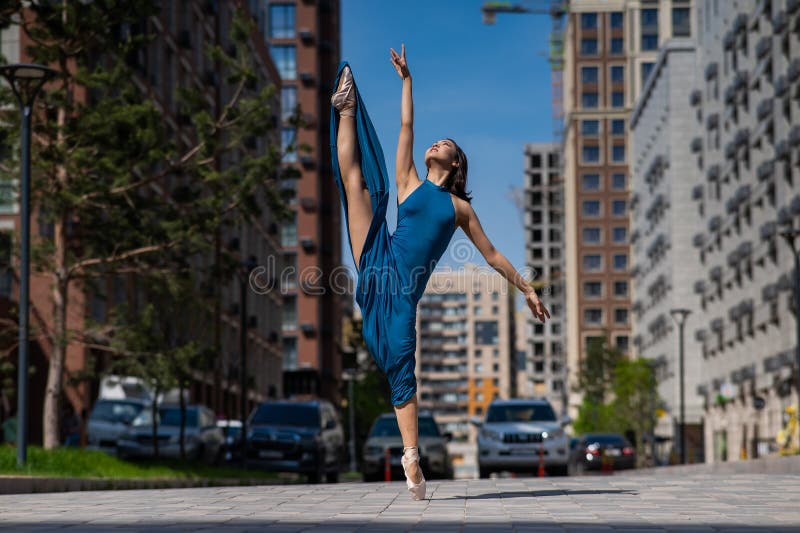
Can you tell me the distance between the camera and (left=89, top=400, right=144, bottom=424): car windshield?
1305 inches

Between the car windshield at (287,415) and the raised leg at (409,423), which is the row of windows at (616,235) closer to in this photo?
the car windshield at (287,415)

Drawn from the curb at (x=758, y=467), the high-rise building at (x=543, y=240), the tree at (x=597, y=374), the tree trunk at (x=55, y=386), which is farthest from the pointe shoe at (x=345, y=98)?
the high-rise building at (x=543, y=240)

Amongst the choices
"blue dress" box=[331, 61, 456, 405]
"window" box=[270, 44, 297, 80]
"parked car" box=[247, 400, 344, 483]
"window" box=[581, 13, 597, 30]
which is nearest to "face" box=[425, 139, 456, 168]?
"blue dress" box=[331, 61, 456, 405]

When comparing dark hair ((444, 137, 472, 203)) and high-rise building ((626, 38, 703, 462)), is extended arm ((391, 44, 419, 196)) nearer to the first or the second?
dark hair ((444, 137, 472, 203))

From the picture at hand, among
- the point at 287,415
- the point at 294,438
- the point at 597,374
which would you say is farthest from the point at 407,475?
the point at 597,374

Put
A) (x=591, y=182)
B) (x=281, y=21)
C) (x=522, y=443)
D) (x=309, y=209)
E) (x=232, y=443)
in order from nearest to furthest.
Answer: (x=522, y=443) < (x=232, y=443) < (x=309, y=209) < (x=281, y=21) < (x=591, y=182)

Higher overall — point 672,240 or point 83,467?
point 672,240

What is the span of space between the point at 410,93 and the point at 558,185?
150 metres

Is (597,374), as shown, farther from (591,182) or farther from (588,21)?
(588,21)

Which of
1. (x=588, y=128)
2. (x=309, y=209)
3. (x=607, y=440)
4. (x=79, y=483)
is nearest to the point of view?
(x=79, y=483)

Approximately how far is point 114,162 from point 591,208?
114m

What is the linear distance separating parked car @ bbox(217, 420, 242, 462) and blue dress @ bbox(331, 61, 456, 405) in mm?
26513

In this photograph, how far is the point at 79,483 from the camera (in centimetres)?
1541

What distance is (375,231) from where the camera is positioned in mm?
8531
